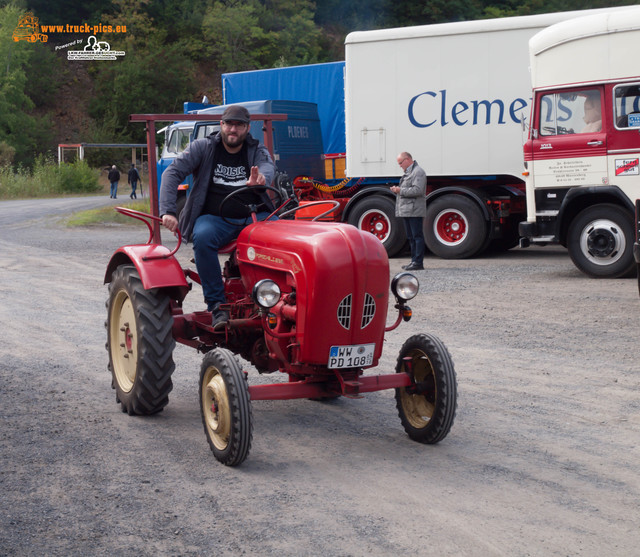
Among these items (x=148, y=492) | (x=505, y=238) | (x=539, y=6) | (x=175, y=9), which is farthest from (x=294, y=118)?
(x=175, y=9)

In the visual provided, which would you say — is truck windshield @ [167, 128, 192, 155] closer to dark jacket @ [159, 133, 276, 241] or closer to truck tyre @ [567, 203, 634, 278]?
truck tyre @ [567, 203, 634, 278]

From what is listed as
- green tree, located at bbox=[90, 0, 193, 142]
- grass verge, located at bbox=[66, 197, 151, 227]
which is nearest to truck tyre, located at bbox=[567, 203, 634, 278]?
grass verge, located at bbox=[66, 197, 151, 227]

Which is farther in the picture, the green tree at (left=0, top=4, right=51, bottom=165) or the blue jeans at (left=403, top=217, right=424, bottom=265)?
the green tree at (left=0, top=4, right=51, bottom=165)

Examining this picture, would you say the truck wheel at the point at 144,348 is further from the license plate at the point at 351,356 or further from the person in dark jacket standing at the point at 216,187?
A: the license plate at the point at 351,356

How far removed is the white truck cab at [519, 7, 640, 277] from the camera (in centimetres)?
1241

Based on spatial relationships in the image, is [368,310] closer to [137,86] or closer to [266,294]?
[266,294]

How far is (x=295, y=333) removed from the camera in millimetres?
4938

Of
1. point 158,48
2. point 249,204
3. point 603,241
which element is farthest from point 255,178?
point 158,48

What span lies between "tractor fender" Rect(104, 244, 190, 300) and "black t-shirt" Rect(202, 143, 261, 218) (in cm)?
41

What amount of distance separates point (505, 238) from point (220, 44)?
62.5m

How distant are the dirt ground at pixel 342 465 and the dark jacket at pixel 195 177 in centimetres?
129

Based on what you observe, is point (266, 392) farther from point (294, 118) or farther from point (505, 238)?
point (294, 118)

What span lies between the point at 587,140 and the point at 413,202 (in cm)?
286

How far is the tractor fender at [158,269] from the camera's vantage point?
5.79 meters
